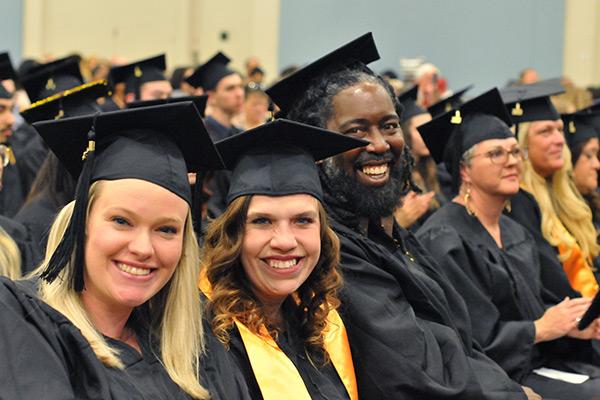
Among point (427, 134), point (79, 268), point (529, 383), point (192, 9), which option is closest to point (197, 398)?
point (79, 268)

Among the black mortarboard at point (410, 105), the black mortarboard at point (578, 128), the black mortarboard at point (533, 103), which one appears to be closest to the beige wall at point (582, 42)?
the black mortarboard at point (410, 105)

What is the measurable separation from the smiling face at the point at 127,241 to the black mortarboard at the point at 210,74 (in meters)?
5.65

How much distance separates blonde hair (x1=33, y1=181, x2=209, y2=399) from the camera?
9.04 ft

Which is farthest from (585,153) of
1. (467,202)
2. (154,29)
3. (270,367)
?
(154,29)

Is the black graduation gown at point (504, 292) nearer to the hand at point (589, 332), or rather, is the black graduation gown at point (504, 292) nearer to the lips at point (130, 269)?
the hand at point (589, 332)

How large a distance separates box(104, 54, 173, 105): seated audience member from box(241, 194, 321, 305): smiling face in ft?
15.3

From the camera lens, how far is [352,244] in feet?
12.6

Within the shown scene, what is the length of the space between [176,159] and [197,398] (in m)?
0.67

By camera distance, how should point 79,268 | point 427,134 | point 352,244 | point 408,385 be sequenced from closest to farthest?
point 79,268, point 408,385, point 352,244, point 427,134

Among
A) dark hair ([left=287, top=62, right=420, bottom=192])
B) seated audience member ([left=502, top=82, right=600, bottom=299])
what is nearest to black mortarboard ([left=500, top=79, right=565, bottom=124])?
seated audience member ([left=502, top=82, right=600, bottom=299])

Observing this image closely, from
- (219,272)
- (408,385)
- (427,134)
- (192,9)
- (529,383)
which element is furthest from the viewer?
(192,9)

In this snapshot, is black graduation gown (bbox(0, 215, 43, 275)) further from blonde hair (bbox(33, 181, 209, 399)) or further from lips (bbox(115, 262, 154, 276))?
lips (bbox(115, 262, 154, 276))

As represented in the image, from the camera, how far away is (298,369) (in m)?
3.35

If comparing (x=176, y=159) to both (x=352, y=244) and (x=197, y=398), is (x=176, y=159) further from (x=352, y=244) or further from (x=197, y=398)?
(x=352, y=244)
